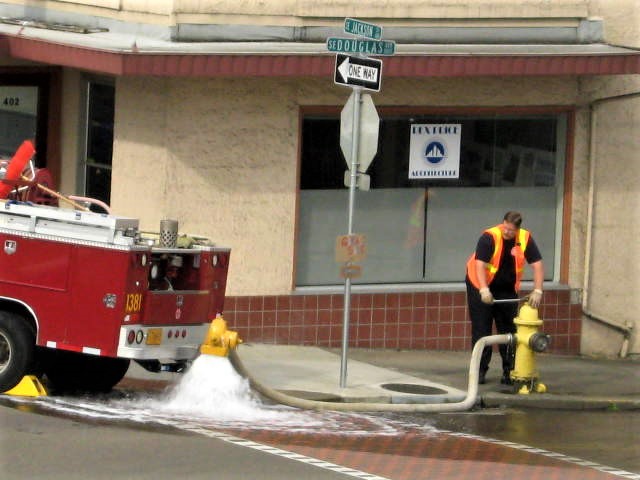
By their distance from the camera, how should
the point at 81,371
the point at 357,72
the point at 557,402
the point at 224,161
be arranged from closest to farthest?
the point at 81,371 → the point at 357,72 → the point at 557,402 → the point at 224,161

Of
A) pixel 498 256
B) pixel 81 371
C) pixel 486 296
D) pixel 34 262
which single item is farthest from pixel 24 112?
pixel 486 296

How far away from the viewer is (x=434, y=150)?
667 inches

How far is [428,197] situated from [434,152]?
52 cm

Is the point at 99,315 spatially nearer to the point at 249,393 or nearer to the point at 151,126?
the point at 249,393

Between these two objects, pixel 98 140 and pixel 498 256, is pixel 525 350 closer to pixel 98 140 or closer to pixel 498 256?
pixel 498 256

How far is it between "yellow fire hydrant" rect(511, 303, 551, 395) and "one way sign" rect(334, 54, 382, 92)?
263 cm

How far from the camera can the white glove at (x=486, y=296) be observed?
47.1 ft

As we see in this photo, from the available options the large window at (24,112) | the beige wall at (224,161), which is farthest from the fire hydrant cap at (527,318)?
the large window at (24,112)

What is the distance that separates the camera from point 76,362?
13.2 meters

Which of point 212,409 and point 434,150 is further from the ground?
point 434,150

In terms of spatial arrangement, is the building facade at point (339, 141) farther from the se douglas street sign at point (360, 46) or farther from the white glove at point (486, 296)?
the white glove at point (486, 296)

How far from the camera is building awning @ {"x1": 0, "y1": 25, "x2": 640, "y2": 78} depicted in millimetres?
14992

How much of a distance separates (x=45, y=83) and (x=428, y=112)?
177 inches

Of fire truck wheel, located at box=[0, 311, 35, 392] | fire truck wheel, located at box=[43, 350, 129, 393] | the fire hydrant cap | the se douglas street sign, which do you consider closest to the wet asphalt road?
fire truck wheel, located at box=[0, 311, 35, 392]
